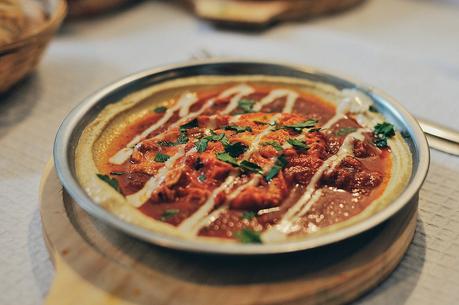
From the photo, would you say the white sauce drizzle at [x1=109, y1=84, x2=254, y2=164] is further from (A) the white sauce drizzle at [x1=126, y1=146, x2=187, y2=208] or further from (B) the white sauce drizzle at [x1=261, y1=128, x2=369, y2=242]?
(B) the white sauce drizzle at [x1=261, y1=128, x2=369, y2=242]

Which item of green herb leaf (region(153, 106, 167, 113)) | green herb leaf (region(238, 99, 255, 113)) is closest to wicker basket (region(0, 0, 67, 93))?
green herb leaf (region(153, 106, 167, 113))

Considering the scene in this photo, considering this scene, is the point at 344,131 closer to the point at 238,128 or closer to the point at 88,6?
the point at 238,128

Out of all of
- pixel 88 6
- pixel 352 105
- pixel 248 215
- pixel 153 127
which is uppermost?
pixel 352 105

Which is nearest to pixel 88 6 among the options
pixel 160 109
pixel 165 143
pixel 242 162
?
pixel 160 109

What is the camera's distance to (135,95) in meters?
2.85

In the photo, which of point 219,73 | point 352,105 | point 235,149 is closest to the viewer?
point 235,149

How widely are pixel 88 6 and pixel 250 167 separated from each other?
9.83 feet

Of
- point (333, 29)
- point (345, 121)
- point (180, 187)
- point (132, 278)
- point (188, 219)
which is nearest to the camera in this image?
point (132, 278)

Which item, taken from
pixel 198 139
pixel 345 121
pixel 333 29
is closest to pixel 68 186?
pixel 198 139

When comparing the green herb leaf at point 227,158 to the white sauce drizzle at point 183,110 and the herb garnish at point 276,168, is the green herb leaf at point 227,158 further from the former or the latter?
the white sauce drizzle at point 183,110

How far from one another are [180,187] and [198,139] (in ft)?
1.12

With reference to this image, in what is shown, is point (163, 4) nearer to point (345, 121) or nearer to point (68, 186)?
point (345, 121)

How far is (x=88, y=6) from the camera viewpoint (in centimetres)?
453

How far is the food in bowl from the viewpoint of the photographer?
Result: 2.02 meters
